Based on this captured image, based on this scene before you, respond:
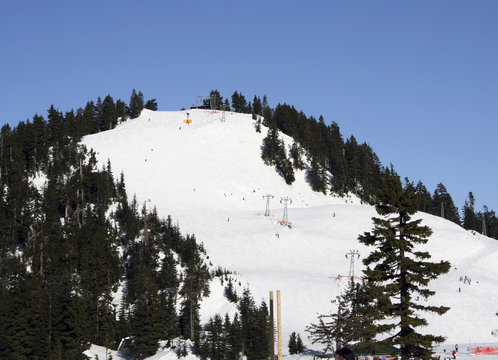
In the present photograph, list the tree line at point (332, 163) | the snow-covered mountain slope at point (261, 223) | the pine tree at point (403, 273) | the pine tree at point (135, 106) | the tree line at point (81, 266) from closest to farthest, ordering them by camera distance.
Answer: the pine tree at point (403, 273) → the tree line at point (81, 266) → the snow-covered mountain slope at point (261, 223) → the tree line at point (332, 163) → the pine tree at point (135, 106)

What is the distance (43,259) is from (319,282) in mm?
36486

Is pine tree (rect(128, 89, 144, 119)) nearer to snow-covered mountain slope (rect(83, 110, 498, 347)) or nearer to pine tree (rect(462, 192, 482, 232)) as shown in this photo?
snow-covered mountain slope (rect(83, 110, 498, 347))

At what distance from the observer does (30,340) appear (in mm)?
48750

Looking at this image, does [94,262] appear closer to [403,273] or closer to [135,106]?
[403,273]

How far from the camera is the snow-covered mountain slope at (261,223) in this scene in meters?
71.6

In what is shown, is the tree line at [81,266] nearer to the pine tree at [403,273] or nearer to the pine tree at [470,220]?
the pine tree at [403,273]

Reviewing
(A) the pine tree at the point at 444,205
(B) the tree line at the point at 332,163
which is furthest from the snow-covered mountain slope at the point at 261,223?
(A) the pine tree at the point at 444,205

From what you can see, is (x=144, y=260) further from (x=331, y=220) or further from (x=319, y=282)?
(x=331, y=220)

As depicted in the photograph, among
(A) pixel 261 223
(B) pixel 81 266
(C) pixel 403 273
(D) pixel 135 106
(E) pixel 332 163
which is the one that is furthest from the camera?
(D) pixel 135 106

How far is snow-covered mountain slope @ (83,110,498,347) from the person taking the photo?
7162 cm

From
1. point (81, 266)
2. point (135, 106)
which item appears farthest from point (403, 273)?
point (135, 106)

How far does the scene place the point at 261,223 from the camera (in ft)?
329

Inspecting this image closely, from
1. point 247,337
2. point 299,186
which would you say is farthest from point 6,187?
point 299,186

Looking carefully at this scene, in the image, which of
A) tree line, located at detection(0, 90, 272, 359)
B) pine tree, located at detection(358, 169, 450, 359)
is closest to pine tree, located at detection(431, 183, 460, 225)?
tree line, located at detection(0, 90, 272, 359)
